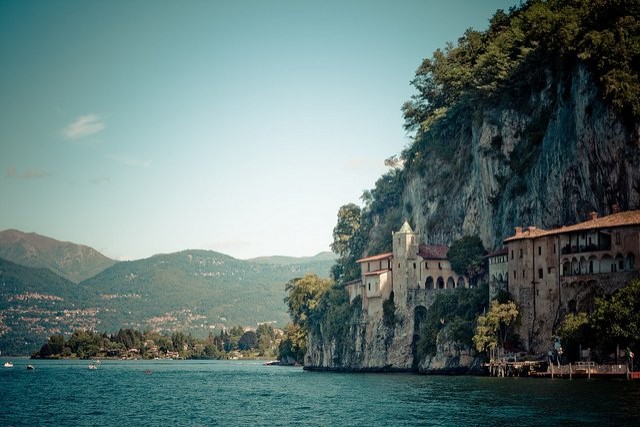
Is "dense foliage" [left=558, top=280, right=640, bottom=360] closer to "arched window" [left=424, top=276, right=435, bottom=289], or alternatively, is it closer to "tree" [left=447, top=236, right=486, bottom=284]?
"tree" [left=447, top=236, right=486, bottom=284]

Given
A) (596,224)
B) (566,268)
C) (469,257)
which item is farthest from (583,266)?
(469,257)

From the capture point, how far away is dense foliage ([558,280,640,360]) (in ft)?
296

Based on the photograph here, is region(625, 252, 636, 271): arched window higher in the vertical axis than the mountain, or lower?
lower

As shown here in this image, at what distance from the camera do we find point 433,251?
5221 inches

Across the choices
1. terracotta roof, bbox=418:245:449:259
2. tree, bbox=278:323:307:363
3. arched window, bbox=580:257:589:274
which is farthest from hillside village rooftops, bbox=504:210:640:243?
tree, bbox=278:323:307:363

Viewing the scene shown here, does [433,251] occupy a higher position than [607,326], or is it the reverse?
[433,251]

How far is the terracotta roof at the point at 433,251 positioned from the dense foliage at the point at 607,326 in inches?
1383

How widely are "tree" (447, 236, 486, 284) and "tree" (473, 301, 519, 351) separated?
18135mm

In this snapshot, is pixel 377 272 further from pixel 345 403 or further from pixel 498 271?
pixel 345 403

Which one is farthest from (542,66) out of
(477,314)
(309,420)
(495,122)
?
(309,420)

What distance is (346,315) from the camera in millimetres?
148625

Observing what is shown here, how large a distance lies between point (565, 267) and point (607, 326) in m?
11.9

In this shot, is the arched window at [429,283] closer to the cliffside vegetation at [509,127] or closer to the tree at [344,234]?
the cliffside vegetation at [509,127]

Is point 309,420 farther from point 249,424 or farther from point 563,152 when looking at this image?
point 563,152
